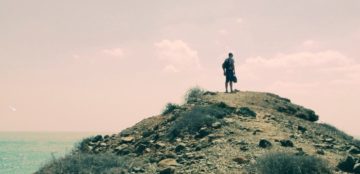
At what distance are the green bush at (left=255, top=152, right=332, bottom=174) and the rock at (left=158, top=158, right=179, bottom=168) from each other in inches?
126

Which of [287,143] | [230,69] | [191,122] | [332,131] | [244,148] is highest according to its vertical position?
[230,69]

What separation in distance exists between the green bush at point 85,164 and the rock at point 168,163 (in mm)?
1519

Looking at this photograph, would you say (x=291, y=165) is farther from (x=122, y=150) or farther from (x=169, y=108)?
(x=169, y=108)

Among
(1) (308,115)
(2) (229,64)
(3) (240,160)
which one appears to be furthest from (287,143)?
(2) (229,64)

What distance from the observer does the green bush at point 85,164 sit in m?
16.9

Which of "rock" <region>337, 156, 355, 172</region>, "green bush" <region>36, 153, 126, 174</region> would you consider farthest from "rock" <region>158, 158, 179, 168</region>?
"rock" <region>337, 156, 355, 172</region>

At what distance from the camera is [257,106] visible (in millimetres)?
24547

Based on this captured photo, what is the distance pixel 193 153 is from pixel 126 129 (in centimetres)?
807

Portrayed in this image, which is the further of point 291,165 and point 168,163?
point 168,163

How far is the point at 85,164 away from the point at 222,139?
537 centimetres

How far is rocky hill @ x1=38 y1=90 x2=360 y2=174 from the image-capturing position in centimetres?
1627

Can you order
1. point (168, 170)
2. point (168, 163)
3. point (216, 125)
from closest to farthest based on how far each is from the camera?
point (168, 170), point (168, 163), point (216, 125)

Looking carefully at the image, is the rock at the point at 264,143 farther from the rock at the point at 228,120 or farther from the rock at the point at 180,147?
the rock at the point at 228,120

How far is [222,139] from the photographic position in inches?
720
